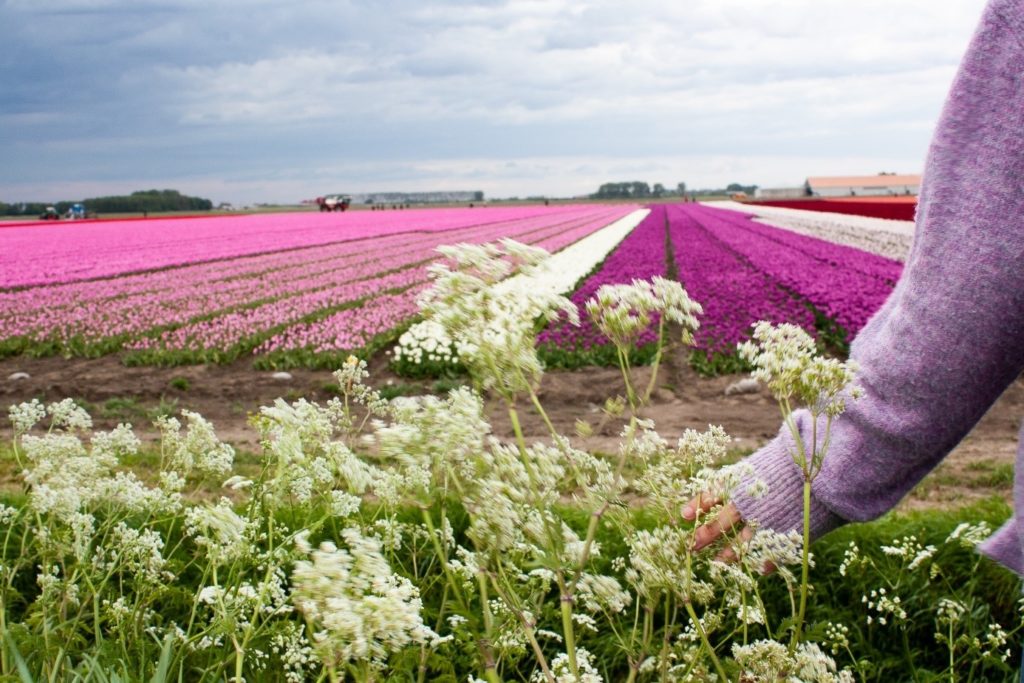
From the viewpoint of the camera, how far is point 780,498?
1.75 metres

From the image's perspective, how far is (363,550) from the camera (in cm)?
121

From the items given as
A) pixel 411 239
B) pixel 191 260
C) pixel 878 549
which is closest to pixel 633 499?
pixel 878 549

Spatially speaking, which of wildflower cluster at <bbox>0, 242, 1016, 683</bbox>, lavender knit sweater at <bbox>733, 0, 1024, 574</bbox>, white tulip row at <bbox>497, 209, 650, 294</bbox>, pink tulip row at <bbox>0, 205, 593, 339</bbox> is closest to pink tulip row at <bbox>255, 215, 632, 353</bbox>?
white tulip row at <bbox>497, 209, 650, 294</bbox>

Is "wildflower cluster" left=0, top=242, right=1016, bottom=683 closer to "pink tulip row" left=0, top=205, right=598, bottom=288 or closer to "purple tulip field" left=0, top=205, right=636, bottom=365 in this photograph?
"purple tulip field" left=0, top=205, right=636, bottom=365

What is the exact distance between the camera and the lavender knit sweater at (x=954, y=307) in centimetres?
132

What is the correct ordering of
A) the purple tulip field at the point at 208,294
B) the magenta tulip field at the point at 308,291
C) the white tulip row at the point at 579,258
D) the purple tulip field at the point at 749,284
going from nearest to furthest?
the purple tulip field at the point at 749,284, the magenta tulip field at the point at 308,291, the purple tulip field at the point at 208,294, the white tulip row at the point at 579,258

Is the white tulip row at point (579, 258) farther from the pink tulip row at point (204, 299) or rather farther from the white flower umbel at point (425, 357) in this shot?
the pink tulip row at point (204, 299)

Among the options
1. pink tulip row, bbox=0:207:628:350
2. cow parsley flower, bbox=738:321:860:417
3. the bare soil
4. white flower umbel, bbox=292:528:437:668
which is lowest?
the bare soil

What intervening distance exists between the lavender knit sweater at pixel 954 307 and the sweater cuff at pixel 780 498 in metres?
0.11

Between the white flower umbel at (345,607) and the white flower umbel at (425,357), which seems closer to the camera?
the white flower umbel at (345,607)

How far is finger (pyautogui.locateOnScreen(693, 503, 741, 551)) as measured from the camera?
5.62ft

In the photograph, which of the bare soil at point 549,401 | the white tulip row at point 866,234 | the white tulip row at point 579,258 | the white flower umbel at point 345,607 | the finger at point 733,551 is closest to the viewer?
the white flower umbel at point 345,607

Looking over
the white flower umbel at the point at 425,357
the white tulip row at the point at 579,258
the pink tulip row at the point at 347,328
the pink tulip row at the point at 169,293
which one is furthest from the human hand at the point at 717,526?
the pink tulip row at the point at 169,293

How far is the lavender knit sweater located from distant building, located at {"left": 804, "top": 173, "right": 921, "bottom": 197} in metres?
77.0
